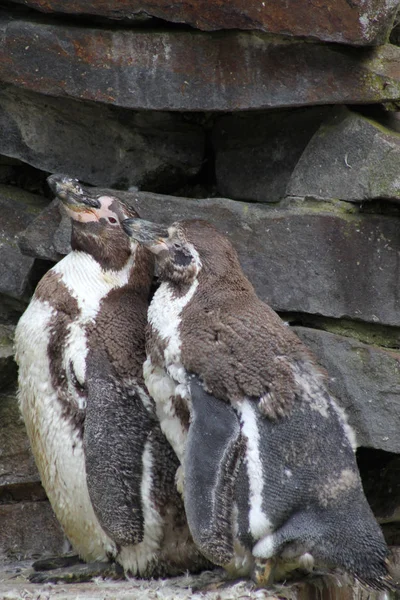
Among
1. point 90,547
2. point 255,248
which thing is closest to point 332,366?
point 255,248

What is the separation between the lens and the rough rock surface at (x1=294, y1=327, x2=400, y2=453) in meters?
3.62

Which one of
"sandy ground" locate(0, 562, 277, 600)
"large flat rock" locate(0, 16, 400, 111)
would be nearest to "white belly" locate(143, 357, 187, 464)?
"sandy ground" locate(0, 562, 277, 600)

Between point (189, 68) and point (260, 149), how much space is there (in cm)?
42

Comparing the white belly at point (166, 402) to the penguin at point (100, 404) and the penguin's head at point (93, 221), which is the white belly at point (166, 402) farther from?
the penguin's head at point (93, 221)

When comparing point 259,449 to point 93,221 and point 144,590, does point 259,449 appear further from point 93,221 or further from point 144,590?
point 93,221

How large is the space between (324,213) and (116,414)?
984mm

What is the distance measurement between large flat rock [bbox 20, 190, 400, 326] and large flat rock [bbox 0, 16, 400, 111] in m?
0.36

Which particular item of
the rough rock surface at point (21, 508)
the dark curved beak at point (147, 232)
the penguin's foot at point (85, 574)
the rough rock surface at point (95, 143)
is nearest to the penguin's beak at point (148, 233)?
the dark curved beak at point (147, 232)

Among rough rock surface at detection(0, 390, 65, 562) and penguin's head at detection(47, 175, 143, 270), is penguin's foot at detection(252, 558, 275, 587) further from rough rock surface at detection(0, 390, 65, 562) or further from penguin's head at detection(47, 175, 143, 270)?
rough rock surface at detection(0, 390, 65, 562)

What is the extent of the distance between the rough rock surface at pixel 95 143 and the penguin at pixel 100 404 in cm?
40

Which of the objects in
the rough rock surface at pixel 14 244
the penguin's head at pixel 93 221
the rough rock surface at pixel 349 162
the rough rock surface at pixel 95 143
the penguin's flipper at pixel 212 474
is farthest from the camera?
the rough rock surface at pixel 14 244

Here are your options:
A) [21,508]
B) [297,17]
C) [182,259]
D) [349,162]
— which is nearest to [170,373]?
[182,259]

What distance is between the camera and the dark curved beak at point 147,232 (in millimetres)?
3508

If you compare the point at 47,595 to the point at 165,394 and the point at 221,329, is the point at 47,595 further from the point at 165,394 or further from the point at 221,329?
the point at 221,329
